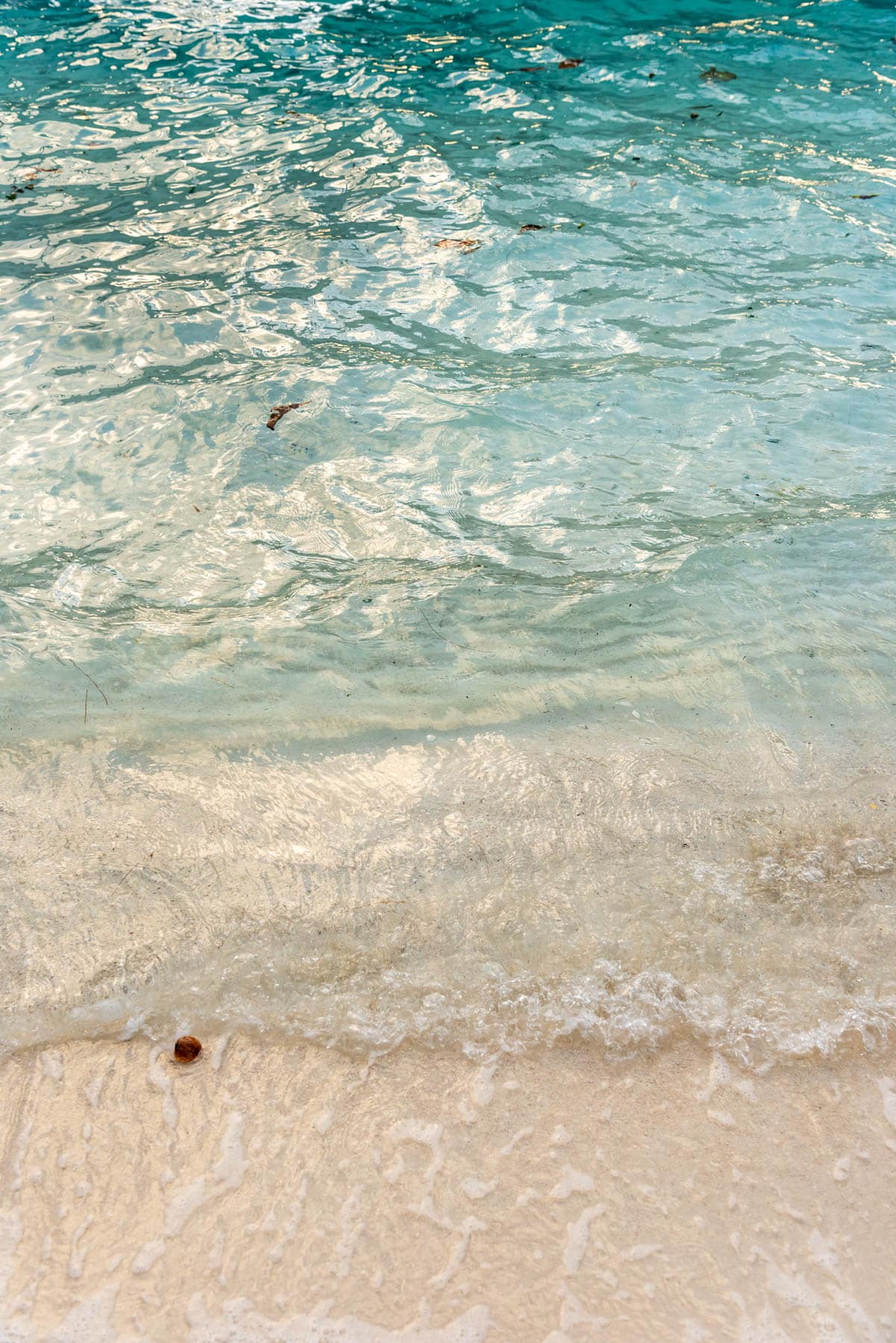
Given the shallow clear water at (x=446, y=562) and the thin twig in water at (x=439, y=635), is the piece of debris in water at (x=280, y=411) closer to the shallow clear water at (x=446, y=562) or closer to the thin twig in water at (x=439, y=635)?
the shallow clear water at (x=446, y=562)

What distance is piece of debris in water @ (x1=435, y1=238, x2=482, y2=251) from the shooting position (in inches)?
189

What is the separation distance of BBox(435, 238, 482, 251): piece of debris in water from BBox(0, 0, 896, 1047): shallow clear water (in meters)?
0.05

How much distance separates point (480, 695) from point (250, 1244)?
1466 mm

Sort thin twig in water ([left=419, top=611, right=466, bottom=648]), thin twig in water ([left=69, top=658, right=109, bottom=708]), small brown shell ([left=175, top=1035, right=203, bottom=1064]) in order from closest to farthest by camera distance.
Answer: small brown shell ([left=175, top=1035, right=203, bottom=1064]) < thin twig in water ([left=69, top=658, right=109, bottom=708]) < thin twig in water ([left=419, top=611, right=466, bottom=648])

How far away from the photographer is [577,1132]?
67.3 inches

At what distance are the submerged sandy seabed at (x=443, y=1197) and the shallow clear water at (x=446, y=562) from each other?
0.12 m

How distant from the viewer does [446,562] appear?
3049 millimetres

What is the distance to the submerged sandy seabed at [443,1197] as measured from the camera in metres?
1.49

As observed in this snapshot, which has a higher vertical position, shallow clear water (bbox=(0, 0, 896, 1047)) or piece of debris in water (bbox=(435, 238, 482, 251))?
piece of debris in water (bbox=(435, 238, 482, 251))

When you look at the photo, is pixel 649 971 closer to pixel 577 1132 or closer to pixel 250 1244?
pixel 577 1132

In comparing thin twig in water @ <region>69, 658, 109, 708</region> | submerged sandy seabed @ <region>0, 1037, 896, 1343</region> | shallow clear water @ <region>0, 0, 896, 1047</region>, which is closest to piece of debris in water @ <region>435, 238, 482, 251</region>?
shallow clear water @ <region>0, 0, 896, 1047</region>

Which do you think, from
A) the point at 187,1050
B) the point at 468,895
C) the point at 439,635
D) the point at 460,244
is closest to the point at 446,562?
the point at 439,635

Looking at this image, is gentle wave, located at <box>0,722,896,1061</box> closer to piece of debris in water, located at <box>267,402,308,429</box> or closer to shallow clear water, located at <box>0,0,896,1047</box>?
shallow clear water, located at <box>0,0,896,1047</box>

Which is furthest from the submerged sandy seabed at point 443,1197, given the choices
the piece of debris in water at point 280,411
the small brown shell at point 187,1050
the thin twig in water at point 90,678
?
the piece of debris in water at point 280,411
